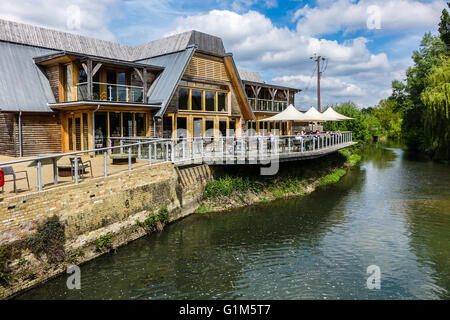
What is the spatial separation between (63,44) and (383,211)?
63.2 ft

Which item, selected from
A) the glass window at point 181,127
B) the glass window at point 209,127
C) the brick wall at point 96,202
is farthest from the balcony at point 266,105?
the brick wall at point 96,202

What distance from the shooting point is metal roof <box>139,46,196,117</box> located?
17844 millimetres

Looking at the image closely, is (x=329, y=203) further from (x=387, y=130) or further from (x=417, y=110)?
(x=387, y=130)

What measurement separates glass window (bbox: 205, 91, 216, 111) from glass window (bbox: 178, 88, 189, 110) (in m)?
1.64

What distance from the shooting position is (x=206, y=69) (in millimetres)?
20516

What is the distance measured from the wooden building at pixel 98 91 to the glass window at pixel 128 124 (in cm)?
1

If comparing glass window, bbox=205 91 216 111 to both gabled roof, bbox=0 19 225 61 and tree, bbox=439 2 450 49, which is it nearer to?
gabled roof, bbox=0 19 225 61

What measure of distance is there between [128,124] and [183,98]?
3.50m

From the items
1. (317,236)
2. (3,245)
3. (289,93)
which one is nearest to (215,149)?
(317,236)

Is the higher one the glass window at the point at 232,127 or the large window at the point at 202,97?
the large window at the point at 202,97

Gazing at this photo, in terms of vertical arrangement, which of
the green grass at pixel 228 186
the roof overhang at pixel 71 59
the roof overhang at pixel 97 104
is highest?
the roof overhang at pixel 71 59

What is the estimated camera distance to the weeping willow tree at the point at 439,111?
28.7 meters
